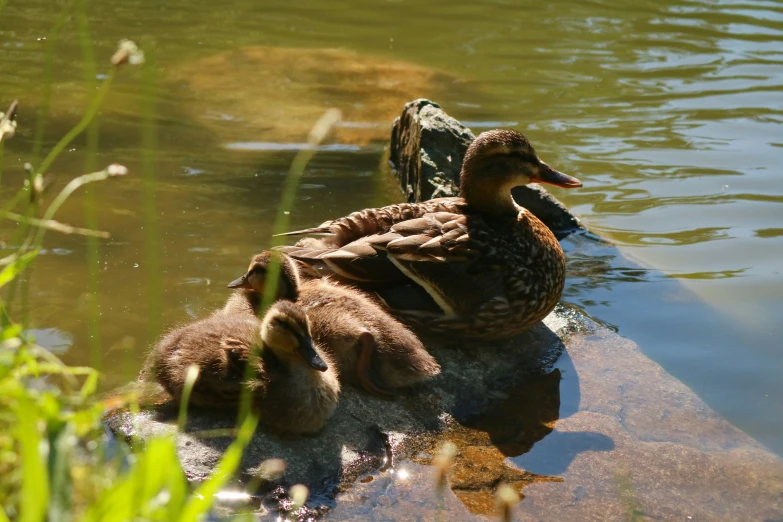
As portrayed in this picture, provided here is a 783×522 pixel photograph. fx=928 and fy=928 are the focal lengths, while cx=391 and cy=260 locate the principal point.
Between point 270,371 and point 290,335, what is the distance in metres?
0.20

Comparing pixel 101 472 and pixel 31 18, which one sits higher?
pixel 101 472

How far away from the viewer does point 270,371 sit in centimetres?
381

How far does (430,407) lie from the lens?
4.30 metres

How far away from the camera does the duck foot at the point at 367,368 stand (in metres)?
4.25

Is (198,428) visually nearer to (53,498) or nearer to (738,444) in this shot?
(53,498)

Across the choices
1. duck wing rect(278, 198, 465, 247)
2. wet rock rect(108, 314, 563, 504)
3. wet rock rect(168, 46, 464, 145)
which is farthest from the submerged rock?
wet rock rect(168, 46, 464, 145)

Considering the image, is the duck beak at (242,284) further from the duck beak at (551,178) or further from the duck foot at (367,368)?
the duck beak at (551,178)

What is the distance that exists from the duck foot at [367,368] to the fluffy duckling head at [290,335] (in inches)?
19.1

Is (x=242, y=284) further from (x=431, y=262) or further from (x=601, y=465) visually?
(x=601, y=465)

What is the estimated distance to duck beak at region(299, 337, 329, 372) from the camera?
3666mm

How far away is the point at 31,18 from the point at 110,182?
5009 millimetres

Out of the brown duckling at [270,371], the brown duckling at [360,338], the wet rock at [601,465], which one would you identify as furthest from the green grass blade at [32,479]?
the brown duckling at [360,338]

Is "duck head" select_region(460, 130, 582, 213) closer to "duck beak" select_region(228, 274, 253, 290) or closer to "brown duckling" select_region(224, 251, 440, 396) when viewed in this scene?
"brown duckling" select_region(224, 251, 440, 396)

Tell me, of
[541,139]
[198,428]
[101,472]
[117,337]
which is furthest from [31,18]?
[101,472]
